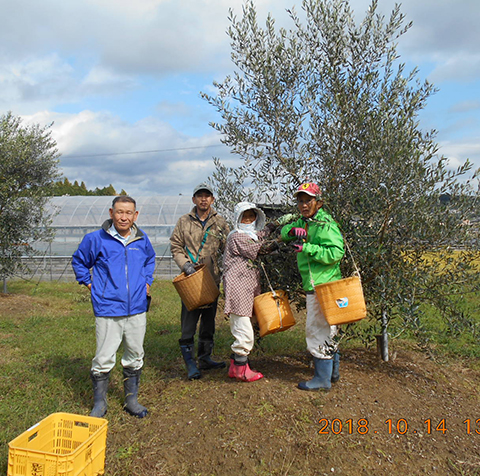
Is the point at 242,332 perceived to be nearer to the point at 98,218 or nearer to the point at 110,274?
the point at 110,274

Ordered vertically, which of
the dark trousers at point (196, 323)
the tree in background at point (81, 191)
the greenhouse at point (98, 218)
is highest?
the tree in background at point (81, 191)

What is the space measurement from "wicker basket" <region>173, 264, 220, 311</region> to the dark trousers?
1.16ft

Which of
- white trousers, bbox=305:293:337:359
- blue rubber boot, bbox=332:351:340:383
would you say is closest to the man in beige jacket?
white trousers, bbox=305:293:337:359

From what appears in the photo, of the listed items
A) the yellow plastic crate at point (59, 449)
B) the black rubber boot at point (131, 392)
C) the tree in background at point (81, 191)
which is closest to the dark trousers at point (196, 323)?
the black rubber boot at point (131, 392)

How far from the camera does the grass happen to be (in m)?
4.82

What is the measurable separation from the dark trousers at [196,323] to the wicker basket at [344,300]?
6.48 ft

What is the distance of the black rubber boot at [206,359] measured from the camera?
5824mm

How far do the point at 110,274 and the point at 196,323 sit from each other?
1667mm

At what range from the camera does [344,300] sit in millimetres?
4062

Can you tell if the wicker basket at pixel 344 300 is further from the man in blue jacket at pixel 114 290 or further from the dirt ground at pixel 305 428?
the man in blue jacket at pixel 114 290

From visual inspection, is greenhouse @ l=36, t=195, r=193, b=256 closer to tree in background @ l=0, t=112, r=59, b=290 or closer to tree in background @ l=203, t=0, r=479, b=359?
tree in background @ l=0, t=112, r=59, b=290

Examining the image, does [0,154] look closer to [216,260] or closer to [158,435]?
[216,260]

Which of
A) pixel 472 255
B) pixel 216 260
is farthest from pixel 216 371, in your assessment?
pixel 472 255

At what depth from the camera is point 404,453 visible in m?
3.72
